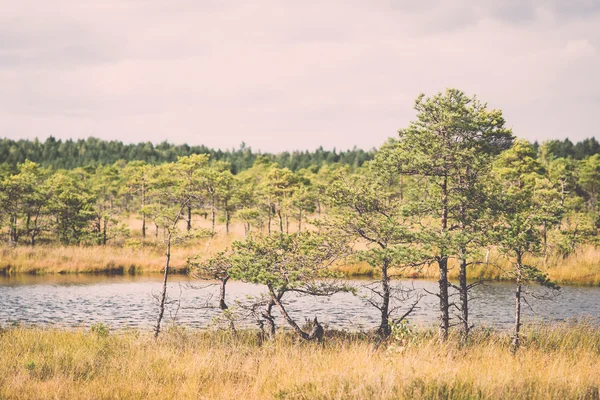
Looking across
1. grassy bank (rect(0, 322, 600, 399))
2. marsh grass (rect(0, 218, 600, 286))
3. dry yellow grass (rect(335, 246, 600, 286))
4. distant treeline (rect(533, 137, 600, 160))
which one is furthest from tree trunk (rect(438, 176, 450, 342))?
distant treeline (rect(533, 137, 600, 160))

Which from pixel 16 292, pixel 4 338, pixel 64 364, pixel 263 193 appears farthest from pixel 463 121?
pixel 263 193

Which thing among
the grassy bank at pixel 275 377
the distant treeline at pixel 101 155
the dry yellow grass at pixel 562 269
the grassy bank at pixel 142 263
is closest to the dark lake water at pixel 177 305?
the dry yellow grass at pixel 562 269

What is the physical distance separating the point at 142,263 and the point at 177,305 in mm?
15255

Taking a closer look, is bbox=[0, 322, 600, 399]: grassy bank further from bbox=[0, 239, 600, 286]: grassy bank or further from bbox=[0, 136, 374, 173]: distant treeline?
bbox=[0, 136, 374, 173]: distant treeline

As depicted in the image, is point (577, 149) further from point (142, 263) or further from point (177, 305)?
point (177, 305)

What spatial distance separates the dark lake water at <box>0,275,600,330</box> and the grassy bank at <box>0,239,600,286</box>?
1864 mm

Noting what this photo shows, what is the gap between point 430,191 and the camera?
43.8ft

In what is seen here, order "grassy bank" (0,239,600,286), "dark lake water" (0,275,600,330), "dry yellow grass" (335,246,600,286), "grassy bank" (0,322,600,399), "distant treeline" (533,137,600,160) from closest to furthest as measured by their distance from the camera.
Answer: "grassy bank" (0,322,600,399), "dark lake water" (0,275,600,330), "dry yellow grass" (335,246,600,286), "grassy bank" (0,239,600,286), "distant treeline" (533,137,600,160)

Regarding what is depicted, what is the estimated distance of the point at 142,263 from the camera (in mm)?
38281

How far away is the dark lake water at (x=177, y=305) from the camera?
68.8 feet

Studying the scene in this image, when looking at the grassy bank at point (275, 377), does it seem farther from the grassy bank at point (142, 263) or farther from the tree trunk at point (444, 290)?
the grassy bank at point (142, 263)

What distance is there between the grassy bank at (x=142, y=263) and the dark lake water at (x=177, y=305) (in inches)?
73.4

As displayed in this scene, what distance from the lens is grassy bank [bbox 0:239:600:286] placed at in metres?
32.1

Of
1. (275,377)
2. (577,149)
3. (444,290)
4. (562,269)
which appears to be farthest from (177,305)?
(577,149)
